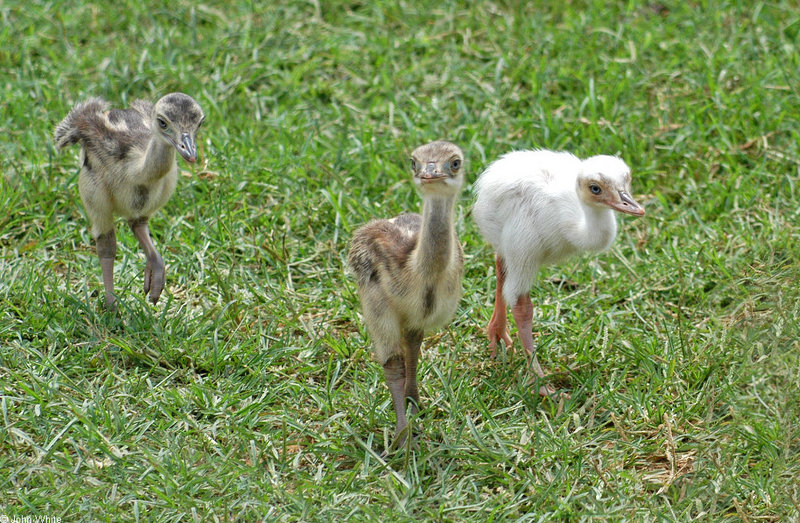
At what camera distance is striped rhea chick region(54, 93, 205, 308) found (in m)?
5.07

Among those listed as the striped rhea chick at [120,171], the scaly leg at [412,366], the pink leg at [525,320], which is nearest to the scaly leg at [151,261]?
the striped rhea chick at [120,171]

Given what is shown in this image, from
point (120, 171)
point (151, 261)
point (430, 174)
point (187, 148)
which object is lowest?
point (151, 261)

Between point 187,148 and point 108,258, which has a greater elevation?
point 187,148

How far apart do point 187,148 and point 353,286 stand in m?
1.38

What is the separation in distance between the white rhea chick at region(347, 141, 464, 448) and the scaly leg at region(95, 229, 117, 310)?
152 centimetres

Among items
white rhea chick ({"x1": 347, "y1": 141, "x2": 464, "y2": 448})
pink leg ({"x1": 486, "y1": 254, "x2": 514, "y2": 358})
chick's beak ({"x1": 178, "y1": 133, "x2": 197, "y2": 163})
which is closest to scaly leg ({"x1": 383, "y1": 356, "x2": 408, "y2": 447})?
white rhea chick ({"x1": 347, "y1": 141, "x2": 464, "y2": 448})

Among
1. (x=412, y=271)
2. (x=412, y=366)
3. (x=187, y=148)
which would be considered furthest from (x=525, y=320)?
(x=187, y=148)

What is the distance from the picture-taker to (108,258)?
531 centimetres

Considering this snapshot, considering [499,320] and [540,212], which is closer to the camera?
[540,212]

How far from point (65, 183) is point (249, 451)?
277 centimetres

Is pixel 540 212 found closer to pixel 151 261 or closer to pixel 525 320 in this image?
pixel 525 320

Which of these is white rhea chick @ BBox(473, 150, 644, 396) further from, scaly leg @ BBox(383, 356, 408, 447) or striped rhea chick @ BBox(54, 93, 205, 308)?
striped rhea chick @ BBox(54, 93, 205, 308)

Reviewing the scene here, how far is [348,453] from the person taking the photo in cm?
443

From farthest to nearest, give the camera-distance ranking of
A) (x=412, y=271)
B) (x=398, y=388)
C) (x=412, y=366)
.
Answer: (x=412, y=366), (x=398, y=388), (x=412, y=271)
